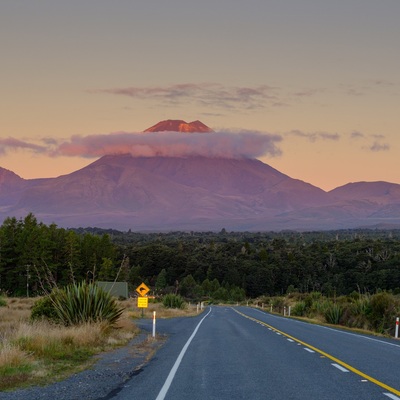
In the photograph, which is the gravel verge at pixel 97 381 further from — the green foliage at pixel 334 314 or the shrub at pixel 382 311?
the green foliage at pixel 334 314

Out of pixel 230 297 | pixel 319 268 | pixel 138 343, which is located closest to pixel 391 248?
pixel 319 268

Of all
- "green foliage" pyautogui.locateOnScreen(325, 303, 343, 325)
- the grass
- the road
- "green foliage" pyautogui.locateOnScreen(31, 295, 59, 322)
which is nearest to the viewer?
the road

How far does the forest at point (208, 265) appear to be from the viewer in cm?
9262

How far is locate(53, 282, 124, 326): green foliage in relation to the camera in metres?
21.9

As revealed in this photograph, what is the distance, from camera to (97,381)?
40.9 feet

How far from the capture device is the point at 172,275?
468ft

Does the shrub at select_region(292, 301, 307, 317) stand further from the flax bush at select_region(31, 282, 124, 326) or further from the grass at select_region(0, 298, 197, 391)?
the flax bush at select_region(31, 282, 124, 326)

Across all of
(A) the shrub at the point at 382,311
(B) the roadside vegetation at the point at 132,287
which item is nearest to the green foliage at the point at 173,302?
(B) the roadside vegetation at the point at 132,287

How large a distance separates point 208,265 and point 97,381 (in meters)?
131

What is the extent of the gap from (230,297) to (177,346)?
99.3 m

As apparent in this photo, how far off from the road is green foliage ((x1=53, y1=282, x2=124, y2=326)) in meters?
3.13

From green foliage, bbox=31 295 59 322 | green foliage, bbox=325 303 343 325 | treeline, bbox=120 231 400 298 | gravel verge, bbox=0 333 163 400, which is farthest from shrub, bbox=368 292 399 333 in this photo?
treeline, bbox=120 231 400 298

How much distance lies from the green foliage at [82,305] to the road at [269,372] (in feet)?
10.3

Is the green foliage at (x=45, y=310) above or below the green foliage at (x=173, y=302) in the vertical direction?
above
